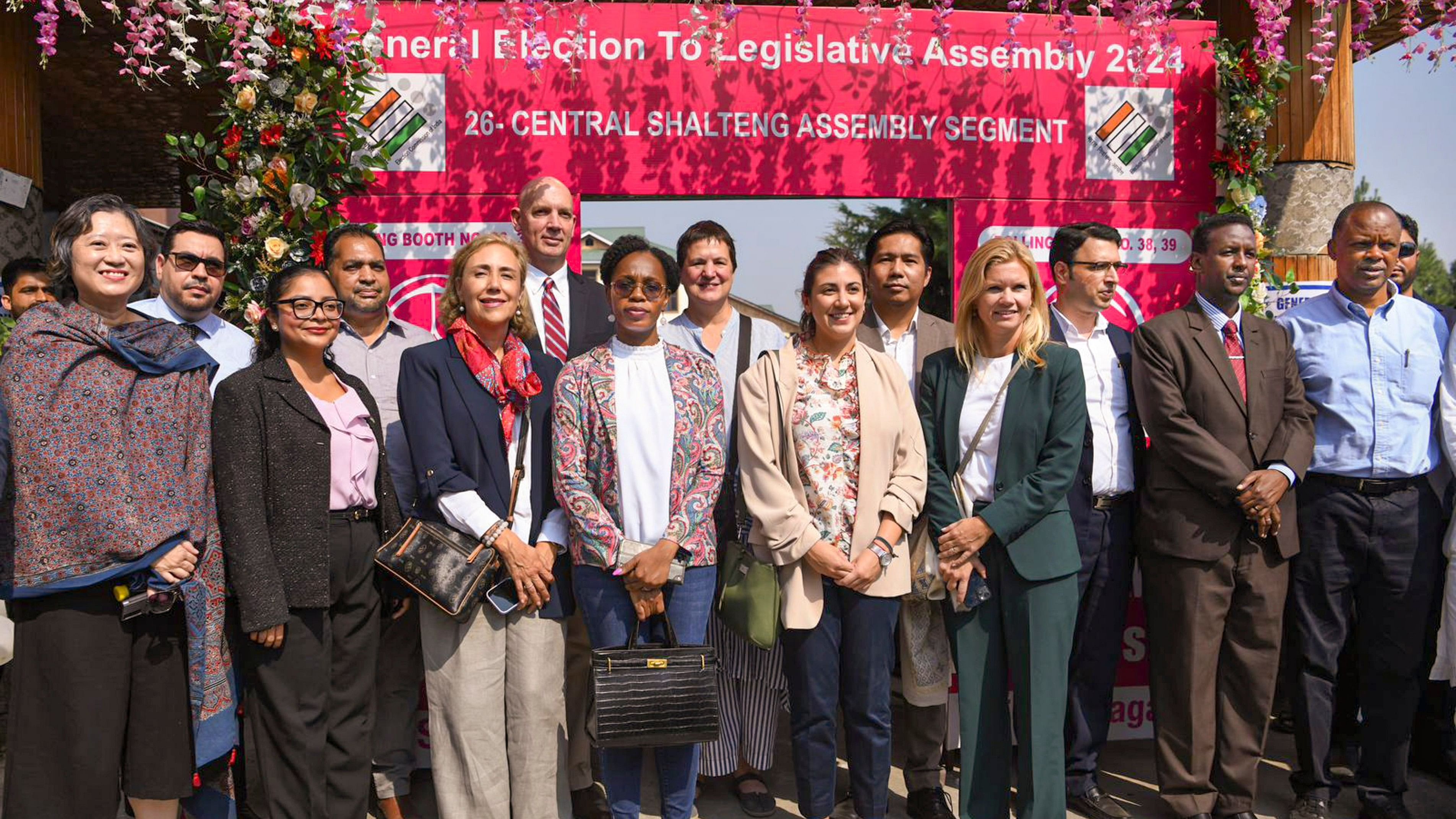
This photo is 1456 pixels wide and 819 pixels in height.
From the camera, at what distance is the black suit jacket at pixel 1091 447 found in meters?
3.98

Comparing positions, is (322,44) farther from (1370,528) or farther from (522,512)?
(1370,528)

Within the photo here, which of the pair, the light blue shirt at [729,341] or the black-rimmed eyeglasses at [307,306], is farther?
the light blue shirt at [729,341]

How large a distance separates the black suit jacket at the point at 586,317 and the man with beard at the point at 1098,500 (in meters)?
1.85

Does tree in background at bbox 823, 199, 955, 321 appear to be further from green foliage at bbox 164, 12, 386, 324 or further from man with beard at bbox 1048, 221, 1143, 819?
green foliage at bbox 164, 12, 386, 324

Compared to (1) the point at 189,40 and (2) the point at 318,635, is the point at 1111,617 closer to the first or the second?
(2) the point at 318,635

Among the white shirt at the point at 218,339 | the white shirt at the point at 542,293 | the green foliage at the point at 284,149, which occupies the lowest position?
the white shirt at the point at 218,339

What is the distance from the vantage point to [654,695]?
3.28m

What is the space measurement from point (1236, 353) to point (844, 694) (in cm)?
200

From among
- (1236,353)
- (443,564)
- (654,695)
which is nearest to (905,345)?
(1236,353)

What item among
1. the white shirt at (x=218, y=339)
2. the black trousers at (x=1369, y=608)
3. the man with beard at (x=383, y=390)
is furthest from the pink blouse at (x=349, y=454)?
the black trousers at (x=1369, y=608)

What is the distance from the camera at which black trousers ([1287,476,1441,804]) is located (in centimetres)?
389

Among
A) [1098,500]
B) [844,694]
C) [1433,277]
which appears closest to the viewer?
[844,694]

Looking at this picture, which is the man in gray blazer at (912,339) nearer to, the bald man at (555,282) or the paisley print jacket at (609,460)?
the paisley print jacket at (609,460)

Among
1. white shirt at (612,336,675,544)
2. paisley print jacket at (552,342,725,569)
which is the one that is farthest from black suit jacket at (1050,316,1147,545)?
white shirt at (612,336,675,544)
